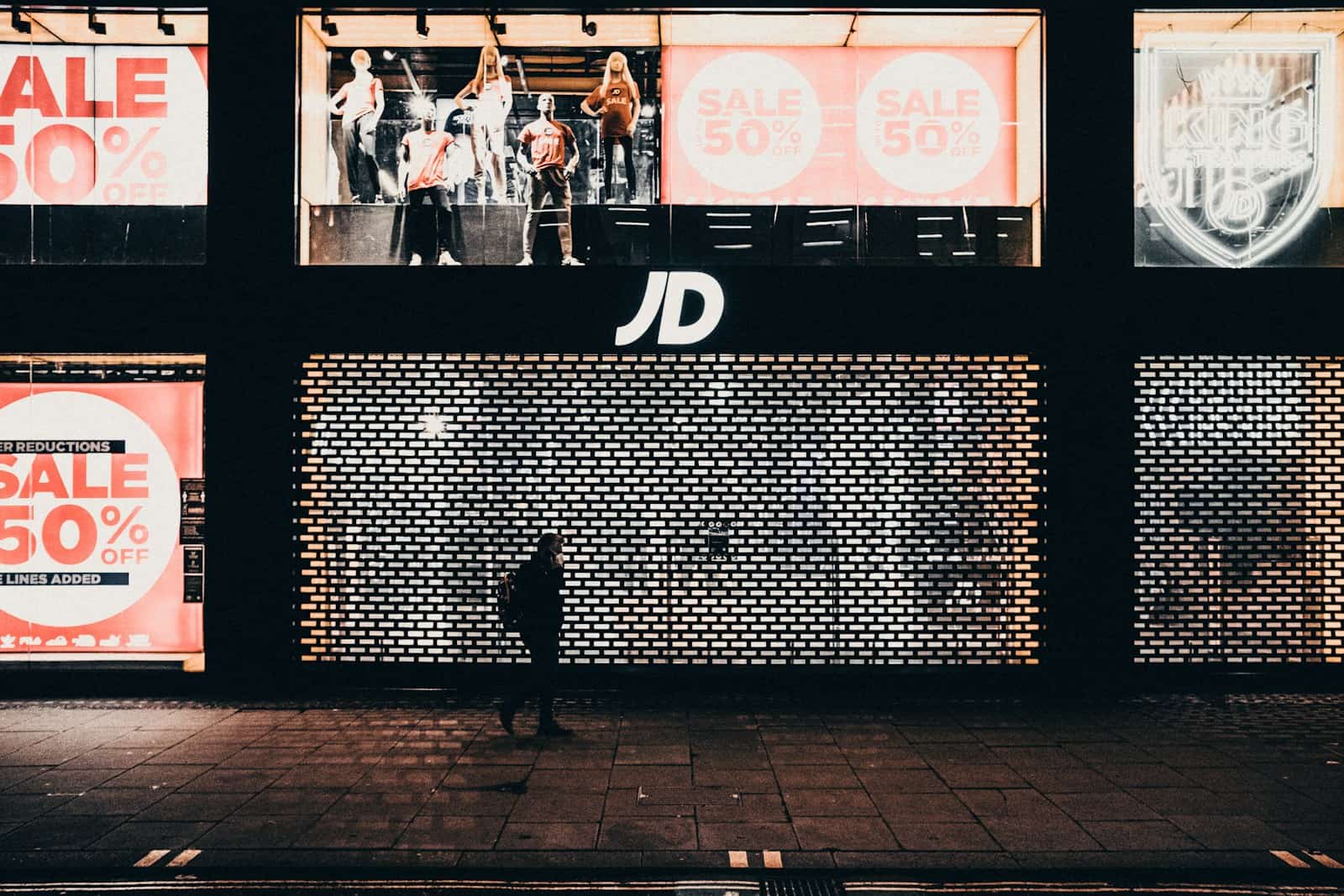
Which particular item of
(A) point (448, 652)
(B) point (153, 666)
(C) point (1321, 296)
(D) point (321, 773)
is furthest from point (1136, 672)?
(B) point (153, 666)

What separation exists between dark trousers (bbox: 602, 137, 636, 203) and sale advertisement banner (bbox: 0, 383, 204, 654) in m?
5.10

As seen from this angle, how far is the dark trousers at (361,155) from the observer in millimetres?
9516

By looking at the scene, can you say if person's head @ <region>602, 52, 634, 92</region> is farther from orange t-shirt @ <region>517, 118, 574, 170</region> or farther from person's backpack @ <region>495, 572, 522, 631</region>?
person's backpack @ <region>495, 572, 522, 631</region>

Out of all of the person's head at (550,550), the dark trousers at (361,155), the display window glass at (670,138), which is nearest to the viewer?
the person's head at (550,550)

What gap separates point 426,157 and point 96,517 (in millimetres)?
5187

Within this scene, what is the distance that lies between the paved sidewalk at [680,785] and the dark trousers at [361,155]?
18.0 feet

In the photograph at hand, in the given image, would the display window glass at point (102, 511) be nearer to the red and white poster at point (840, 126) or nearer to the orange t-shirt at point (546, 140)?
the orange t-shirt at point (546, 140)

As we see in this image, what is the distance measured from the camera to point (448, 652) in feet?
30.0

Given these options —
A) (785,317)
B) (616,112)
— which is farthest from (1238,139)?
(616,112)

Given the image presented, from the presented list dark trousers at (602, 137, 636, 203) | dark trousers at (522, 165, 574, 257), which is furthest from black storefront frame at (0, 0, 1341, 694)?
dark trousers at (602, 137, 636, 203)

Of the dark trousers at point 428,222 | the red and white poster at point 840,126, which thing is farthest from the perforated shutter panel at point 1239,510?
the dark trousers at point 428,222

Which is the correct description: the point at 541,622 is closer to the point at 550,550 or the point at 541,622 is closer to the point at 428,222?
the point at 550,550

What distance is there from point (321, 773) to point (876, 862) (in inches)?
163

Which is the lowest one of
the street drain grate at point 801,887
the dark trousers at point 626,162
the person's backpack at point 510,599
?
the street drain grate at point 801,887
